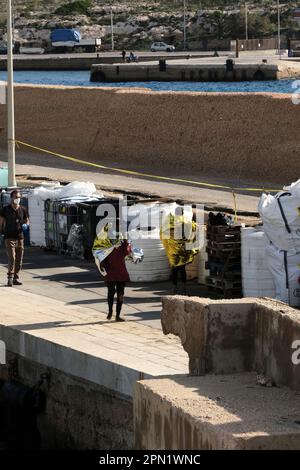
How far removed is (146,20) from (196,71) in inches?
2231

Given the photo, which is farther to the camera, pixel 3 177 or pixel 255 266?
pixel 3 177

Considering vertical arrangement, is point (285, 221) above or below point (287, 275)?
above

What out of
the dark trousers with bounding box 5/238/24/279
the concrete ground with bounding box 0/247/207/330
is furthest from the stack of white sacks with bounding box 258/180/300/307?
the dark trousers with bounding box 5/238/24/279

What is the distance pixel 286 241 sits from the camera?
19359 millimetres

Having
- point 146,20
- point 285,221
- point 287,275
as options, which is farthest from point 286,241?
point 146,20

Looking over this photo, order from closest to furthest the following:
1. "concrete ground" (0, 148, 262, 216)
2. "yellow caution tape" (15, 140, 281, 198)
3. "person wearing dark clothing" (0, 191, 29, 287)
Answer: "person wearing dark clothing" (0, 191, 29, 287), "concrete ground" (0, 148, 262, 216), "yellow caution tape" (15, 140, 281, 198)

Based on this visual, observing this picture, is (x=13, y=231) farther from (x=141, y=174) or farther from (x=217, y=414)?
(x=141, y=174)

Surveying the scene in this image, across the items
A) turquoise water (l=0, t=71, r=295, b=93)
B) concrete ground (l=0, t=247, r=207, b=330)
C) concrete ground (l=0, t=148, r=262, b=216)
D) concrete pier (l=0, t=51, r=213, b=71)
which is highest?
concrete ground (l=0, t=148, r=262, b=216)

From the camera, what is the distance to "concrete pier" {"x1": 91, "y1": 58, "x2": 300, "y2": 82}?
328ft

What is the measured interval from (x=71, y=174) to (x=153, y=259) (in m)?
14.6

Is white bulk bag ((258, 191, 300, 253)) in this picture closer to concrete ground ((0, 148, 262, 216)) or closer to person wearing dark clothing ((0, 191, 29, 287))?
person wearing dark clothing ((0, 191, 29, 287))

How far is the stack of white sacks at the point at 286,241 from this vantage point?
63.3ft

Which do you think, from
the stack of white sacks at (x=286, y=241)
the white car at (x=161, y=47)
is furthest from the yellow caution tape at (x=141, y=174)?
the white car at (x=161, y=47)

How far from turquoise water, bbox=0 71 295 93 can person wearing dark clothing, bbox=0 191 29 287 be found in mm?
58902
